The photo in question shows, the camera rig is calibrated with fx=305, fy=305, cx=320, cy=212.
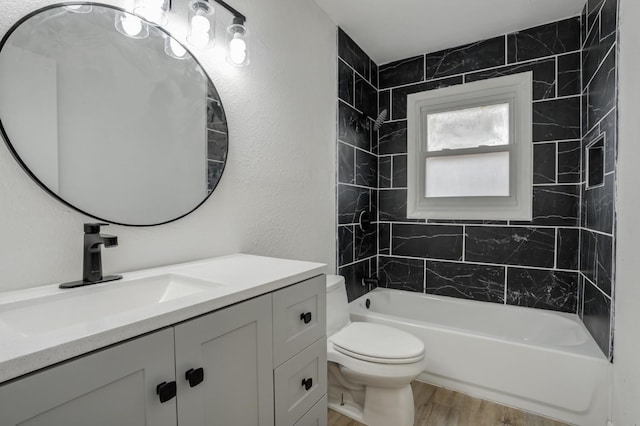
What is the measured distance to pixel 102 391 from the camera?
562 mm

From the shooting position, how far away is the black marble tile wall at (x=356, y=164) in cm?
238

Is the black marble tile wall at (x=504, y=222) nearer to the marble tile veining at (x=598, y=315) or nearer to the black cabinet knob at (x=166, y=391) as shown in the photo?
the marble tile veining at (x=598, y=315)

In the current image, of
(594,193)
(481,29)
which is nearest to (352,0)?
(481,29)

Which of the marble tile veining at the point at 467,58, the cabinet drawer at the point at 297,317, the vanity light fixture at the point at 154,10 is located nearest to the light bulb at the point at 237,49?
the vanity light fixture at the point at 154,10

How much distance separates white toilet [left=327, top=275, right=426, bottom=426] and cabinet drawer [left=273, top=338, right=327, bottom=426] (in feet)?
1.40

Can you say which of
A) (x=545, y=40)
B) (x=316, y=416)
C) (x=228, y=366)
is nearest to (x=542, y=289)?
(x=545, y=40)

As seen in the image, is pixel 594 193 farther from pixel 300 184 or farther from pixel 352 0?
pixel 352 0

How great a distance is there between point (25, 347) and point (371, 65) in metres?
3.00

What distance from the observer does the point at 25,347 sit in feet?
1.63

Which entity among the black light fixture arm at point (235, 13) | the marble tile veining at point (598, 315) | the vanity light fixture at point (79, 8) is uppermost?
the black light fixture arm at point (235, 13)

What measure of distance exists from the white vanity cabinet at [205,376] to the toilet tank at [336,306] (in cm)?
63

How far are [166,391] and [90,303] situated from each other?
417mm

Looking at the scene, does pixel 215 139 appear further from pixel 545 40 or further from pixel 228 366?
pixel 545 40

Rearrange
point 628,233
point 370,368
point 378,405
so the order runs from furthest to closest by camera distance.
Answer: point 378,405 < point 370,368 < point 628,233
